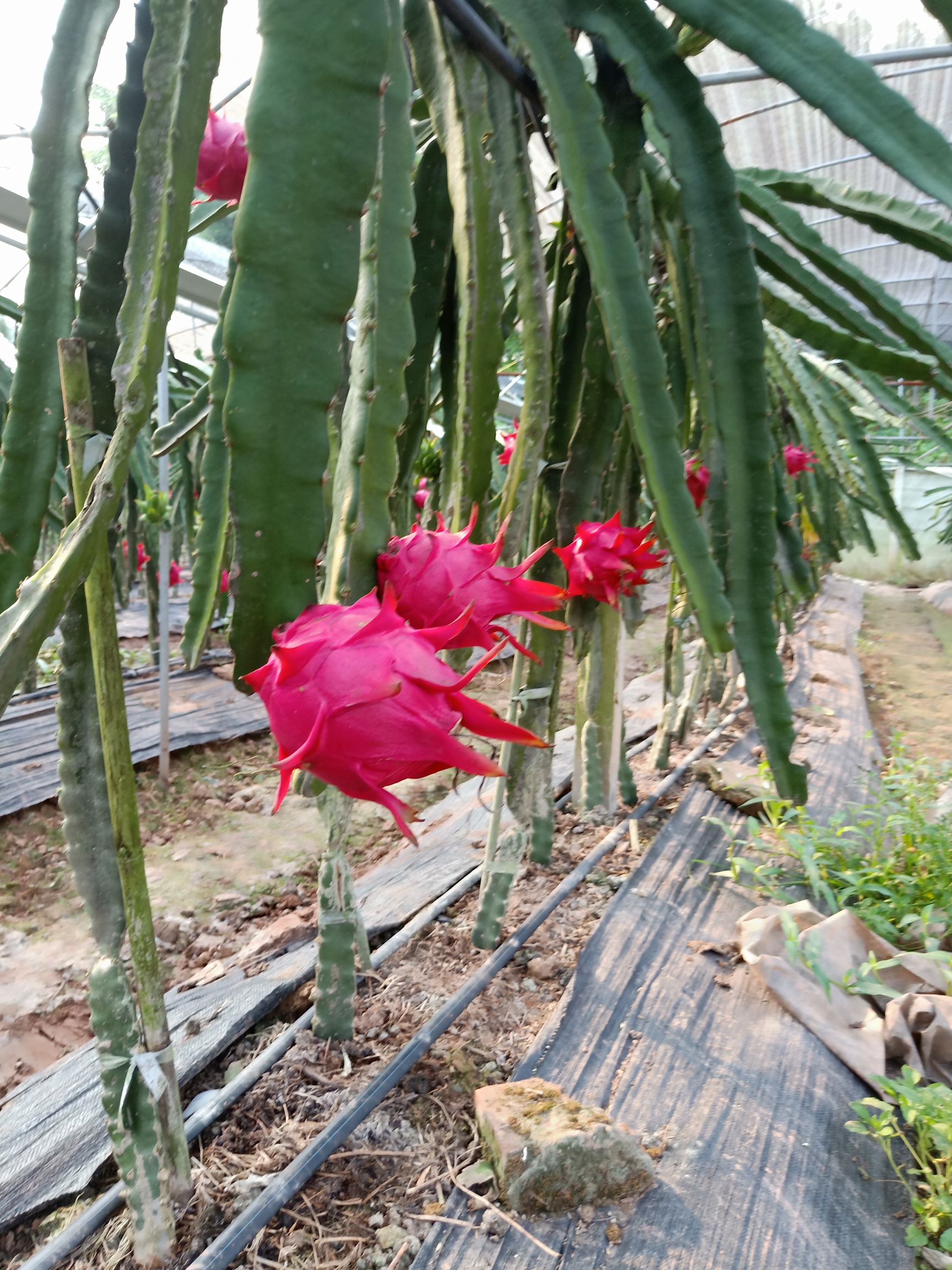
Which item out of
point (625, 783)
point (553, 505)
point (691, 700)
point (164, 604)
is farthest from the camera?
point (164, 604)

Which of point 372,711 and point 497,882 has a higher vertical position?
point 372,711

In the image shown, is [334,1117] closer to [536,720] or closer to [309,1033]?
[309,1033]

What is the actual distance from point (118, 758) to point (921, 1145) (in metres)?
0.93

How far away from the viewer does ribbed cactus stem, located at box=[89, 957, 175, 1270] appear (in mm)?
635

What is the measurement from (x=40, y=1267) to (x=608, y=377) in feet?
3.33

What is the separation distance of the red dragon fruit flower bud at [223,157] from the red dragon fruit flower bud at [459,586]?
1.37 ft

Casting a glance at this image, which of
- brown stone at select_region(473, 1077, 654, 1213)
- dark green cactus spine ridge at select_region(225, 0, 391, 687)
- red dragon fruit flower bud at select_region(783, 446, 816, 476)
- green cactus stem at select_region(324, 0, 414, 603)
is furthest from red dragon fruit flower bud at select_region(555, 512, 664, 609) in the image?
red dragon fruit flower bud at select_region(783, 446, 816, 476)

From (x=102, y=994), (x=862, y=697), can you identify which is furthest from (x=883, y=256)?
(x=102, y=994)

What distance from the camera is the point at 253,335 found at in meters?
0.44

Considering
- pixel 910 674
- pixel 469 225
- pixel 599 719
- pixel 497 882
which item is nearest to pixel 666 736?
pixel 599 719

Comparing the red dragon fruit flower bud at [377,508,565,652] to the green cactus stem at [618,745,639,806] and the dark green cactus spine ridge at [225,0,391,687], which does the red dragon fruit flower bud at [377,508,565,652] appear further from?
the green cactus stem at [618,745,639,806]

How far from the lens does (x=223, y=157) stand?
2.27 feet

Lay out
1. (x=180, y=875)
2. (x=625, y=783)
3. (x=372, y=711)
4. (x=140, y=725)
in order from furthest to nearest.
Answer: (x=140, y=725) → (x=180, y=875) → (x=625, y=783) → (x=372, y=711)

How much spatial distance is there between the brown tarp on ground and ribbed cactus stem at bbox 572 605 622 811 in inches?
7.0
